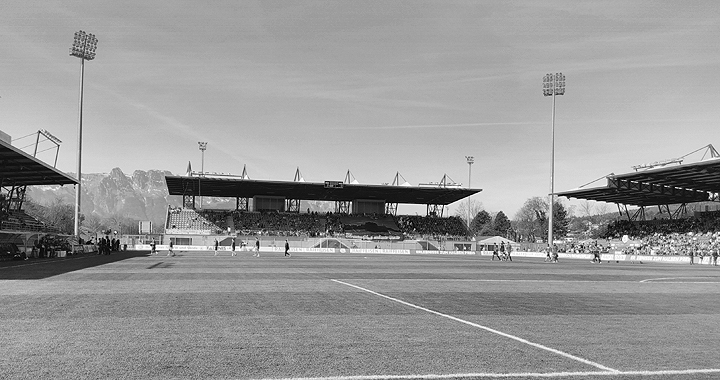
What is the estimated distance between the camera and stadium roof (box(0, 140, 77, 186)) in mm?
45500

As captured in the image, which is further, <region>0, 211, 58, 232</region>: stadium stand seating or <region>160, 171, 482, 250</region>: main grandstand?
<region>160, 171, 482, 250</region>: main grandstand

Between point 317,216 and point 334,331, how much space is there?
271 feet

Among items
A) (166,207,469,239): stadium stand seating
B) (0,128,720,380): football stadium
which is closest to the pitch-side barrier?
(166,207,469,239): stadium stand seating

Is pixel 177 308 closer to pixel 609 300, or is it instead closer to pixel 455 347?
pixel 455 347

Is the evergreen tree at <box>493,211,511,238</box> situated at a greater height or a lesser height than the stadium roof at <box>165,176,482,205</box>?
lesser

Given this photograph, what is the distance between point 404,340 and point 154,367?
4936mm

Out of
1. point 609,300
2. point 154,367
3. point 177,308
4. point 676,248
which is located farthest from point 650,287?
point 676,248

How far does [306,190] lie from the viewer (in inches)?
3570

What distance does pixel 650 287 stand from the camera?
2603cm

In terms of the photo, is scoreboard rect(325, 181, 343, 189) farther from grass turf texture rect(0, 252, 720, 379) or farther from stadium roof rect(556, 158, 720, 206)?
grass turf texture rect(0, 252, 720, 379)

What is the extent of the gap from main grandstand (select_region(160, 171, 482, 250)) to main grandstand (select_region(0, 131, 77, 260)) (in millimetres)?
18493

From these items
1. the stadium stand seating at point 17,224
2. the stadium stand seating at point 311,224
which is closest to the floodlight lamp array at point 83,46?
the stadium stand seating at point 17,224

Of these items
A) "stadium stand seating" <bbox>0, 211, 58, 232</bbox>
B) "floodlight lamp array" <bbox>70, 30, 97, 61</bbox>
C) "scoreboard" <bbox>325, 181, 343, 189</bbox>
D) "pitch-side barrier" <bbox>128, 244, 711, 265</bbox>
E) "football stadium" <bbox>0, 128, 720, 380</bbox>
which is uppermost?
"floodlight lamp array" <bbox>70, 30, 97, 61</bbox>

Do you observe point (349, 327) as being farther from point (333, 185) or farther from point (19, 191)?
point (333, 185)
